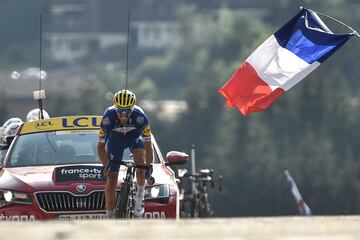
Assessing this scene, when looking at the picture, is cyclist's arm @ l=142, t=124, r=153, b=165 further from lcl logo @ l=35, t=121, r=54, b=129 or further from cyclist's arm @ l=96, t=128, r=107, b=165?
lcl logo @ l=35, t=121, r=54, b=129

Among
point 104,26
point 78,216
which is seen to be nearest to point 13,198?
point 78,216

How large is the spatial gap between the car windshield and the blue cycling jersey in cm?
83

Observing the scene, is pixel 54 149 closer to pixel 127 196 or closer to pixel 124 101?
pixel 124 101

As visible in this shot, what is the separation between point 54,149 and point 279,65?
4.41 metres

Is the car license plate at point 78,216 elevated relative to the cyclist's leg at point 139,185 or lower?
lower

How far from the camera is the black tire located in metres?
16.7

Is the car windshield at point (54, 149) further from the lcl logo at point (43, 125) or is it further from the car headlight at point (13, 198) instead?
the car headlight at point (13, 198)

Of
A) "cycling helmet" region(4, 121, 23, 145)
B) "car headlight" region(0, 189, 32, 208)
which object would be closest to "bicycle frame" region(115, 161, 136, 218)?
"car headlight" region(0, 189, 32, 208)

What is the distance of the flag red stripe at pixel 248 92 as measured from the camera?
21.3 meters

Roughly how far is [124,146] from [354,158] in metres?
80.2

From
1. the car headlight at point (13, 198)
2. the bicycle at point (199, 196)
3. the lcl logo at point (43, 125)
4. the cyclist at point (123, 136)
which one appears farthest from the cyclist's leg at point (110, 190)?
the bicycle at point (199, 196)

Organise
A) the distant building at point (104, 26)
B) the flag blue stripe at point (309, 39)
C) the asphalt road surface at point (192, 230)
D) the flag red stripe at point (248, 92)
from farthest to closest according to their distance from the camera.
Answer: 1. the distant building at point (104, 26)
2. the flag blue stripe at point (309, 39)
3. the flag red stripe at point (248, 92)
4. the asphalt road surface at point (192, 230)

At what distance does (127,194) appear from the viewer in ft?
55.0

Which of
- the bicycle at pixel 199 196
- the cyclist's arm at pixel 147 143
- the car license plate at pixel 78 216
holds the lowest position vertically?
the bicycle at pixel 199 196
